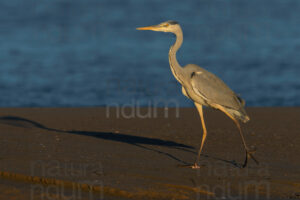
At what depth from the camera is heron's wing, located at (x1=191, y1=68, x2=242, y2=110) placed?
24.6 feet

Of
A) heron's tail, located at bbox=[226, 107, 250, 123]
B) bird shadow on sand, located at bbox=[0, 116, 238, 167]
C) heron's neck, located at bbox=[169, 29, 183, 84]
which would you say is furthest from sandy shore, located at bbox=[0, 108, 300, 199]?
heron's neck, located at bbox=[169, 29, 183, 84]

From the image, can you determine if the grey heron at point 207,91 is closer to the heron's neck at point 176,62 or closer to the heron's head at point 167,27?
the heron's neck at point 176,62

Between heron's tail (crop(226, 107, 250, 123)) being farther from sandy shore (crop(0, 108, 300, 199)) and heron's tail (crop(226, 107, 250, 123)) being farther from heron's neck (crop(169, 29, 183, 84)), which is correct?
heron's neck (crop(169, 29, 183, 84))

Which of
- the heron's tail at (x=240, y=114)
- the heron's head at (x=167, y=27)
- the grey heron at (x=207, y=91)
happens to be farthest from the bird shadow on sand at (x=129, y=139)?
the heron's head at (x=167, y=27)

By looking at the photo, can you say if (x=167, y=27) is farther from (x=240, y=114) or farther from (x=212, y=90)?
(x=240, y=114)

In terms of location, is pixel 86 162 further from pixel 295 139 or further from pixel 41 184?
pixel 295 139

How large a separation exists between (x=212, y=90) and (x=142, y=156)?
129cm

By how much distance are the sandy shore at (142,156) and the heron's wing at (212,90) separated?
0.78 metres

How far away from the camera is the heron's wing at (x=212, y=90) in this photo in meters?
7.50

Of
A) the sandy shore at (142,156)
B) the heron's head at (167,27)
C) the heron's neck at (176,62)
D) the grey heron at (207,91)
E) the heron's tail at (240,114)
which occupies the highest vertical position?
the heron's head at (167,27)

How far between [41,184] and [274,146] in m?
3.99

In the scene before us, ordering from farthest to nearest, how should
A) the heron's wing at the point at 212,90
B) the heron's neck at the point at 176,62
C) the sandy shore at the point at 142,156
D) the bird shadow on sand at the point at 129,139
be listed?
the bird shadow on sand at the point at 129,139 < the heron's neck at the point at 176,62 < the heron's wing at the point at 212,90 < the sandy shore at the point at 142,156

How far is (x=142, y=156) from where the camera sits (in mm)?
7801

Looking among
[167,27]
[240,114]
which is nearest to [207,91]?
[240,114]
